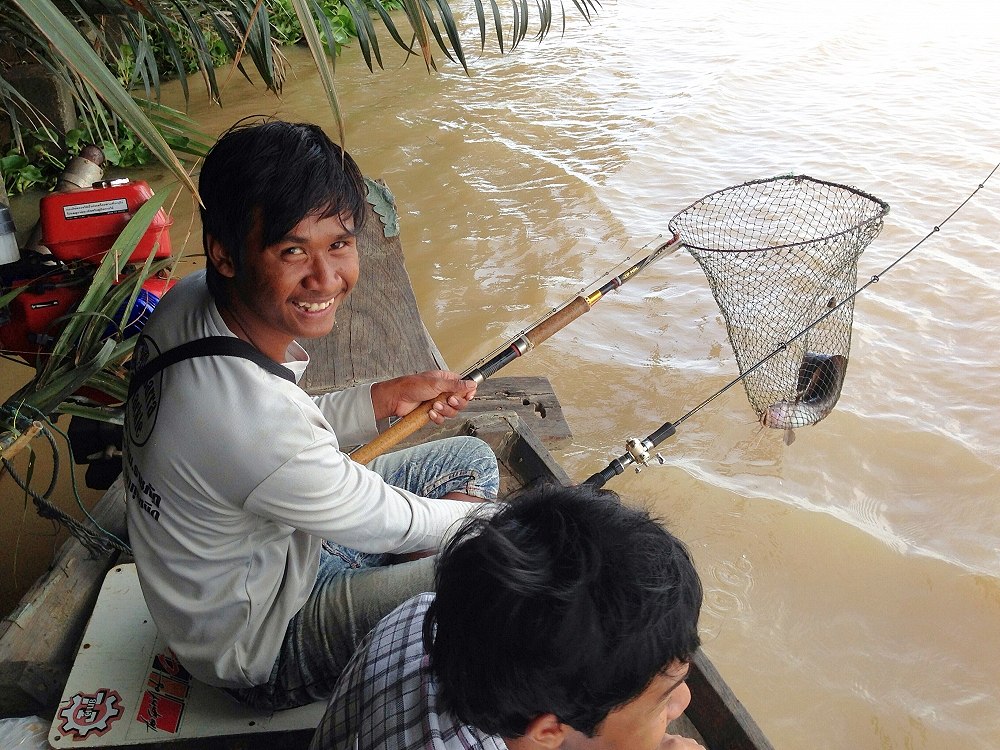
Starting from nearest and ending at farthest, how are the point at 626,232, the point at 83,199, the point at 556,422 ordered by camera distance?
the point at 556,422 < the point at 83,199 < the point at 626,232

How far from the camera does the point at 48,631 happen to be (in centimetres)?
183

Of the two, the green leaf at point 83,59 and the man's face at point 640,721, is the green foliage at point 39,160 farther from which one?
the man's face at point 640,721

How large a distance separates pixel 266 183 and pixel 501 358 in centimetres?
88

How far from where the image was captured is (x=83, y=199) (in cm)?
289

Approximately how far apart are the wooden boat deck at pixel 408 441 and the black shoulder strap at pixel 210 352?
75 cm

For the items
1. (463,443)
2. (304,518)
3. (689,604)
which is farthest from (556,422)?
(689,604)

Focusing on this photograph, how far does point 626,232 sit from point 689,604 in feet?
15.6

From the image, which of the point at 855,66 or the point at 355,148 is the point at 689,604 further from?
the point at 855,66

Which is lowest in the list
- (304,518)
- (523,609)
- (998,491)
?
(998,491)

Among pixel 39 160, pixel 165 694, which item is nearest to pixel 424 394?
pixel 165 694

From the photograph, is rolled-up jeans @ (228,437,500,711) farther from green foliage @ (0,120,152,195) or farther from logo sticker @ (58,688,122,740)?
green foliage @ (0,120,152,195)

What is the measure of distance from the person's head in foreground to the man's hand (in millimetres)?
476

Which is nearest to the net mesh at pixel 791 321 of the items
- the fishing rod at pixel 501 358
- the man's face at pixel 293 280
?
the fishing rod at pixel 501 358

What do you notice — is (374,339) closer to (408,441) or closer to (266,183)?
(408,441)
